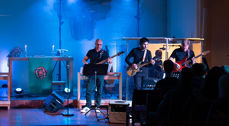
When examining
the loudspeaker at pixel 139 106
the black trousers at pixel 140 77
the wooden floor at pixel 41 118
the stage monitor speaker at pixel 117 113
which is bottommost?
the wooden floor at pixel 41 118

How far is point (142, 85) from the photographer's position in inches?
285

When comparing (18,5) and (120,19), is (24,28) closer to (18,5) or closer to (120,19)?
(18,5)

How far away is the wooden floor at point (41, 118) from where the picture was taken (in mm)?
6281

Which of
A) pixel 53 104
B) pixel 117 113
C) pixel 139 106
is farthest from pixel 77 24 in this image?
pixel 139 106

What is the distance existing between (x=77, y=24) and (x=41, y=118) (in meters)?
4.87

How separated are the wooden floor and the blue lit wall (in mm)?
3216

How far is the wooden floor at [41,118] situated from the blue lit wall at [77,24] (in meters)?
3.22

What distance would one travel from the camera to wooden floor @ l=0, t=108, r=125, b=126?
628 centimetres

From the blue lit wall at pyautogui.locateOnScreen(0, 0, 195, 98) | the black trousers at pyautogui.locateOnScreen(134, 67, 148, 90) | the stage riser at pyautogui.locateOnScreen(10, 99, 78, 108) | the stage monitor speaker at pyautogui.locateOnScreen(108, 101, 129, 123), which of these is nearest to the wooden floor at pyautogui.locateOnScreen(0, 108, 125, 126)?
the stage monitor speaker at pyautogui.locateOnScreen(108, 101, 129, 123)

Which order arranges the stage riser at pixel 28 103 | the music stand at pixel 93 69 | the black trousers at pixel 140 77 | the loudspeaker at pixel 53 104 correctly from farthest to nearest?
1. the stage riser at pixel 28 103
2. the loudspeaker at pixel 53 104
3. the black trousers at pixel 140 77
4. the music stand at pixel 93 69

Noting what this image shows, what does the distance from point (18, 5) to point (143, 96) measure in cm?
718

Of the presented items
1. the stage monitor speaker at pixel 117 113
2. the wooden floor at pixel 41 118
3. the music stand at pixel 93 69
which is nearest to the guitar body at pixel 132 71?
the music stand at pixel 93 69

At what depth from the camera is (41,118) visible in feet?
22.4

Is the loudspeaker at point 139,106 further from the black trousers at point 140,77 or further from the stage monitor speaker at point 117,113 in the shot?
the black trousers at point 140,77
